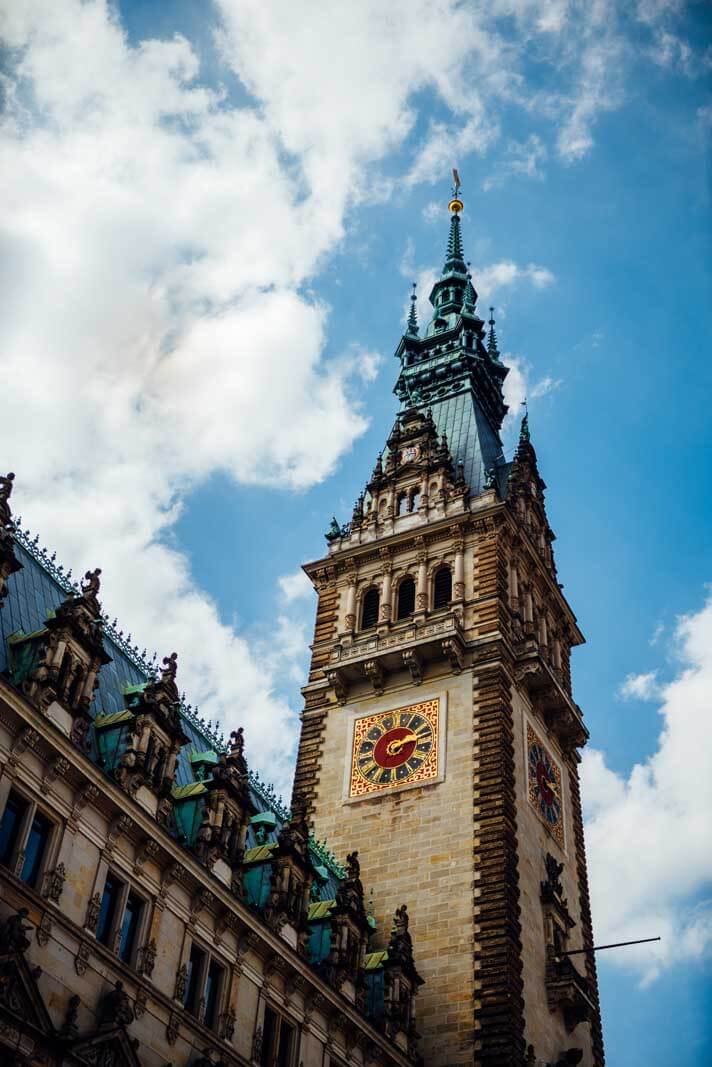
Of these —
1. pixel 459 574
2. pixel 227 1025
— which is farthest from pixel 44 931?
pixel 459 574

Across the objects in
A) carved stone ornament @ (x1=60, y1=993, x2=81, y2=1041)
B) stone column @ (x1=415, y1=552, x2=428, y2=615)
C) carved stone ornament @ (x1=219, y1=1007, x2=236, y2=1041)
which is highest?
stone column @ (x1=415, y1=552, x2=428, y2=615)

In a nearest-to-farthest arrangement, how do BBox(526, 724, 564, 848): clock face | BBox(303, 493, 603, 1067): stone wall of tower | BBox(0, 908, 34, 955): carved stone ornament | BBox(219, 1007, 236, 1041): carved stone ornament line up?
BBox(0, 908, 34, 955): carved stone ornament, BBox(219, 1007, 236, 1041): carved stone ornament, BBox(303, 493, 603, 1067): stone wall of tower, BBox(526, 724, 564, 848): clock face

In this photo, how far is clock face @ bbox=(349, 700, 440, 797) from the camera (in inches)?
1919

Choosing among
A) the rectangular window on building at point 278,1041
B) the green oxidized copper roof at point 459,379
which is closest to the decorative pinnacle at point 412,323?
the green oxidized copper roof at point 459,379

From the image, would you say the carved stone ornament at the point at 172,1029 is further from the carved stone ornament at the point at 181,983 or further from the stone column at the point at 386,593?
the stone column at the point at 386,593

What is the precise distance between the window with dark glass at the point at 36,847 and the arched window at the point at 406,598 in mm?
27864

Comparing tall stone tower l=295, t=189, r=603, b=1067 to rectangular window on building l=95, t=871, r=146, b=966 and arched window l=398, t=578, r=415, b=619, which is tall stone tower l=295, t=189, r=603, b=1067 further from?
rectangular window on building l=95, t=871, r=146, b=966

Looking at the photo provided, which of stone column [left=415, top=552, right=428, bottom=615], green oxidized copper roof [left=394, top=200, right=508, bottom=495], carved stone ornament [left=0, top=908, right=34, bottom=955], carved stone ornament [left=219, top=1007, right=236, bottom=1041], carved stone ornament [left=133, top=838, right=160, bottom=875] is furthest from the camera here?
green oxidized copper roof [left=394, top=200, right=508, bottom=495]

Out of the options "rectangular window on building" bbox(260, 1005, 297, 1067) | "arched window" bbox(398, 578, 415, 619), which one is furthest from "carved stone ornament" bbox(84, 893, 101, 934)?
"arched window" bbox(398, 578, 415, 619)

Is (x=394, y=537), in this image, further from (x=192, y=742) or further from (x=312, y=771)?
(x=192, y=742)

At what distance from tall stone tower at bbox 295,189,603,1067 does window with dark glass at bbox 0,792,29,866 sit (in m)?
18.8

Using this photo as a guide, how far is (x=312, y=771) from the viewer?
168 ft

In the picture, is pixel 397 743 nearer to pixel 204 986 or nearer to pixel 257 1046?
pixel 257 1046

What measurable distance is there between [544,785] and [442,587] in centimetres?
950
